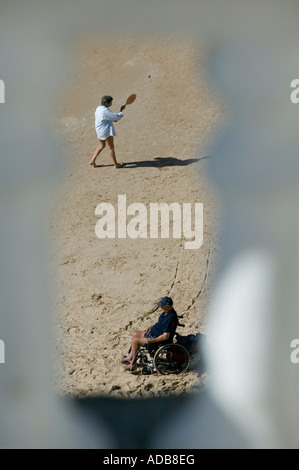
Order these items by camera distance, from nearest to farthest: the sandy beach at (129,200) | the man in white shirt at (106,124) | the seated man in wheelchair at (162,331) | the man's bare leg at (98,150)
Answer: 1. the seated man in wheelchair at (162,331)
2. the sandy beach at (129,200)
3. the man in white shirt at (106,124)
4. the man's bare leg at (98,150)

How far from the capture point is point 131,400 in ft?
30.8

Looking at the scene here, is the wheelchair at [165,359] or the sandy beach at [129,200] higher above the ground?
the sandy beach at [129,200]

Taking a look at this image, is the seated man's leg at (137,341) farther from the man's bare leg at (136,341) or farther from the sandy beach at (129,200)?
the sandy beach at (129,200)

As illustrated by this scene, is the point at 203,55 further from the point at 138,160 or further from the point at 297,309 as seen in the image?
the point at 297,309

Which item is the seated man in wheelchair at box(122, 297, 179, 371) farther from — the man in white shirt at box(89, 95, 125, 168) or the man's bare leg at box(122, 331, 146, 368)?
the man in white shirt at box(89, 95, 125, 168)

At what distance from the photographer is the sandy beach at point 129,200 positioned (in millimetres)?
10141

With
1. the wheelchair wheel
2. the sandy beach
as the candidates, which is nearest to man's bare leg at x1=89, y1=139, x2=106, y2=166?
the sandy beach

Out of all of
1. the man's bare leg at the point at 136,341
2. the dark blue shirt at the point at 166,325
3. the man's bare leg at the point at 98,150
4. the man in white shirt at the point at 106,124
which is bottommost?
the man's bare leg at the point at 136,341

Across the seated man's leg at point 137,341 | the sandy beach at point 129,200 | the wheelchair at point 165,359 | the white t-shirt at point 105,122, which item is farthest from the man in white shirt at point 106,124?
the wheelchair at point 165,359

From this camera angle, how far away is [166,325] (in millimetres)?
9531

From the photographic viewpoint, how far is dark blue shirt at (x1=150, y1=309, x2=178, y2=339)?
375 inches

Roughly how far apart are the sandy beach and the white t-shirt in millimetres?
502

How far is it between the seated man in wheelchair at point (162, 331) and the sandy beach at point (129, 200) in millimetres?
412

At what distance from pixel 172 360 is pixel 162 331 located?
36 centimetres
